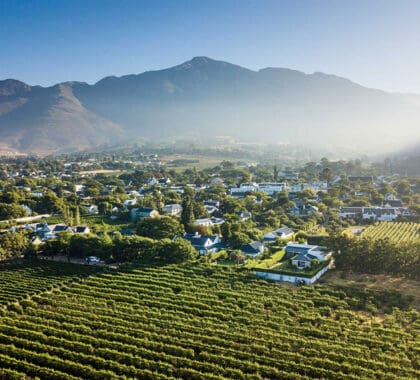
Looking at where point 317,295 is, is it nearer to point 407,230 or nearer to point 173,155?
point 407,230

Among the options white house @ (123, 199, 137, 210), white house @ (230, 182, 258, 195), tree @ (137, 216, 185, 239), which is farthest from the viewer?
white house @ (230, 182, 258, 195)

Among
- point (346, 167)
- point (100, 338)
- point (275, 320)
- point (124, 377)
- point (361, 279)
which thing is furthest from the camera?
point (346, 167)

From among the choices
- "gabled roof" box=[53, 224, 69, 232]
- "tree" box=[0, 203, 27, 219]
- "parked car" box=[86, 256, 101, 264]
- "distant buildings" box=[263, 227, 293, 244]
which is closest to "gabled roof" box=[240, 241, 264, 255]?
"distant buildings" box=[263, 227, 293, 244]

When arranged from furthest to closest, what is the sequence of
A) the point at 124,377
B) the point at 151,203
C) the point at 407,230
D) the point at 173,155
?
the point at 173,155, the point at 151,203, the point at 407,230, the point at 124,377

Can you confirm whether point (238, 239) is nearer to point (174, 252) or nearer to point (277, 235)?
point (277, 235)

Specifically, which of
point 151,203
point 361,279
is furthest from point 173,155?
point 361,279

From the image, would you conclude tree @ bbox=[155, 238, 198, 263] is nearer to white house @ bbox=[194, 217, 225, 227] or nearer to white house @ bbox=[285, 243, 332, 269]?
white house @ bbox=[285, 243, 332, 269]

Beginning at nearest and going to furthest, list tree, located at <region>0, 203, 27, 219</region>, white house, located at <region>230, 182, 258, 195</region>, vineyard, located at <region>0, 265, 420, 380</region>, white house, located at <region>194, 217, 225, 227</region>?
1. vineyard, located at <region>0, 265, 420, 380</region>
2. white house, located at <region>194, 217, 225, 227</region>
3. tree, located at <region>0, 203, 27, 219</region>
4. white house, located at <region>230, 182, 258, 195</region>
